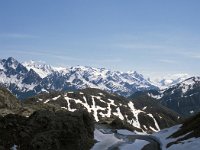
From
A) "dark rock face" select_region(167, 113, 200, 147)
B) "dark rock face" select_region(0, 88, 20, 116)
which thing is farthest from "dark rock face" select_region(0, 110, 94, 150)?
"dark rock face" select_region(0, 88, 20, 116)

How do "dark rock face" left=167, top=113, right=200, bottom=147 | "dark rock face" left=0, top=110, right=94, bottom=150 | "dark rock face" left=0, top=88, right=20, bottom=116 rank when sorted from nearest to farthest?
"dark rock face" left=0, top=110, right=94, bottom=150
"dark rock face" left=167, top=113, right=200, bottom=147
"dark rock face" left=0, top=88, right=20, bottom=116

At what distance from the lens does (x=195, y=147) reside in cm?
4928

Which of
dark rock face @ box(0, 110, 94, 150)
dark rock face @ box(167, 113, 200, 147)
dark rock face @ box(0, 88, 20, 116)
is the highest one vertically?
dark rock face @ box(0, 88, 20, 116)

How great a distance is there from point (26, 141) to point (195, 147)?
24582 millimetres

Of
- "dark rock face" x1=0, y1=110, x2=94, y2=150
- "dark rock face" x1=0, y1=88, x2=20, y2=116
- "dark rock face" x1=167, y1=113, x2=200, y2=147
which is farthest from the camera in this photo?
"dark rock face" x1=0, y1=88, x2=20, y2=116

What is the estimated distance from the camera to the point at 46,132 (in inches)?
2276

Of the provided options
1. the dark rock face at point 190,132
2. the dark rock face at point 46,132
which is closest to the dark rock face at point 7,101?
the dark rock face at point 46,132

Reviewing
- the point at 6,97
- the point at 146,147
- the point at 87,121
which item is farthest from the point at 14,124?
the point at 6,97

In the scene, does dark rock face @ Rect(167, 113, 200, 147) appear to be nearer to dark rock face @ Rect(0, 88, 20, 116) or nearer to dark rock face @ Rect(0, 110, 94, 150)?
dark rock face @ Rect(0, 110, 94, 150)

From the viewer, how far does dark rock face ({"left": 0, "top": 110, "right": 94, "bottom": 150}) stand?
54.1 meters

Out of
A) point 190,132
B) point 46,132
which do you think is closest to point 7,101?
point 46,132

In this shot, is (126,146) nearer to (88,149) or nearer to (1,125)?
A: (88,149)

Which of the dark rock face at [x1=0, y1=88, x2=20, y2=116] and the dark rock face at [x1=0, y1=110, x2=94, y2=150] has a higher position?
the dark rock face at [x1=0, y1=88, x2=20, y2=116]

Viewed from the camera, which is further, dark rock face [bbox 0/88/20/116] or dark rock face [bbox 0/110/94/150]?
dark rock face [bbox 0/88/20/116]
